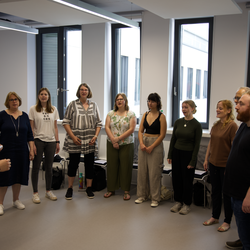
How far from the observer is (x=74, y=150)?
425 cm

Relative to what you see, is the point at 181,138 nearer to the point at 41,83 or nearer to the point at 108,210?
the point at 108,210

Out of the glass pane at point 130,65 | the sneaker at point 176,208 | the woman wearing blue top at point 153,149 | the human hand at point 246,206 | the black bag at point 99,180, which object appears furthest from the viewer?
the glass pane at point 130,65

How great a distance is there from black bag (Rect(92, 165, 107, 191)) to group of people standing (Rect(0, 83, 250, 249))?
0.71 ft

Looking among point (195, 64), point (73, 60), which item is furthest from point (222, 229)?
point (73, 60)

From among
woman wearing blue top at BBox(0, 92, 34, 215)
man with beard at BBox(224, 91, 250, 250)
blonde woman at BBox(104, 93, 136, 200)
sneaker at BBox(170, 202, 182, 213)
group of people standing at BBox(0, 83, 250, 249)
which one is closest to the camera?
man with beard at BBox(224, 91, 250, 250)

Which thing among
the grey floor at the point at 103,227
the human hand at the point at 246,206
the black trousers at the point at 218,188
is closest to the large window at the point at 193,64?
the black trousers at the point at 218,188

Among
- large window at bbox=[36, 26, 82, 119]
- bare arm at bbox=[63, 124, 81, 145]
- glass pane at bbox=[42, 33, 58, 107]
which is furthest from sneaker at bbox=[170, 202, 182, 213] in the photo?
glass pane at bbox=[42, 33, 58, 107]

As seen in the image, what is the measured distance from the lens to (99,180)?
4734 millimetres

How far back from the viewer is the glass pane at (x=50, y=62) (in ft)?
19.9

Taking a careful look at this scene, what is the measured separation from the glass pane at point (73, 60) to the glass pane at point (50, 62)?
28 cm

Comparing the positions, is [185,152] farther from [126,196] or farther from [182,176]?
[126,196]

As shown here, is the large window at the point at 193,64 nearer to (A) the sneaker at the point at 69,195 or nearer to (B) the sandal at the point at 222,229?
(B) the sandal at the point at 222,229

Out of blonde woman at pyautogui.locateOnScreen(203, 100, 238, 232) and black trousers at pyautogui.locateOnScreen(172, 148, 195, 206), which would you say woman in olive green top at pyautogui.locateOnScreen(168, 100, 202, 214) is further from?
blonde woman at pyautogui.locateOnScreen(203, 100, 238, 232)

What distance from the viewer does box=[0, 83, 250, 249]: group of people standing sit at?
11.3 feet
